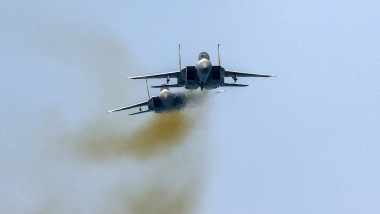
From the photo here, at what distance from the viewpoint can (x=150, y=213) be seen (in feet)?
333

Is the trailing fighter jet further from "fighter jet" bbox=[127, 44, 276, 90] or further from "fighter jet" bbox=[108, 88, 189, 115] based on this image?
"fighter jet" bbox=[127, 44, 276, 90]

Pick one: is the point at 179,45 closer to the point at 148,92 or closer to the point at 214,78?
the point at 214,78

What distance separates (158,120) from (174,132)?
2427mm

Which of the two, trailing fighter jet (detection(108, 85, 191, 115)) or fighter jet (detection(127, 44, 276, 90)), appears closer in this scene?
fighter jet (detection(127, 44, 276, 90))

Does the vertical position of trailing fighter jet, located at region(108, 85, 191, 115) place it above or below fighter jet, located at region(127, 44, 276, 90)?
below

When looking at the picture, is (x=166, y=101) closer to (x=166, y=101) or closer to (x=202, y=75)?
(x=166, y=101)

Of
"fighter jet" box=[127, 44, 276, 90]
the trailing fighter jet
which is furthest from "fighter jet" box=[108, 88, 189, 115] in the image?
"fighter jet" box=[127, 44, 276, 90]

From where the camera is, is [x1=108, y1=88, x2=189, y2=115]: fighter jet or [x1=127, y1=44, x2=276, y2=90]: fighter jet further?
[x1=108, y1=88, x2=189, y2=115]: fighter jet

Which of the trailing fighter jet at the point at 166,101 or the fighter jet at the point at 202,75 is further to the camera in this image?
the trailing fighter jet at the point at 166,101

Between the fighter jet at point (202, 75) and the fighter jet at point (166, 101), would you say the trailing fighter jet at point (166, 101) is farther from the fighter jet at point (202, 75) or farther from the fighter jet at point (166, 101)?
the fighter jet at point (202, 75)

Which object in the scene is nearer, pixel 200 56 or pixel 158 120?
pixel 200 56

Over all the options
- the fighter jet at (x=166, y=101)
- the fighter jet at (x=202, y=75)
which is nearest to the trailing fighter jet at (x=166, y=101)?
the fighter jet at (x=166, y=101)

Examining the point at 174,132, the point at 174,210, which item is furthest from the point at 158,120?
the point at 174,210

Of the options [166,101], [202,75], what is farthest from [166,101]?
[202,75]
